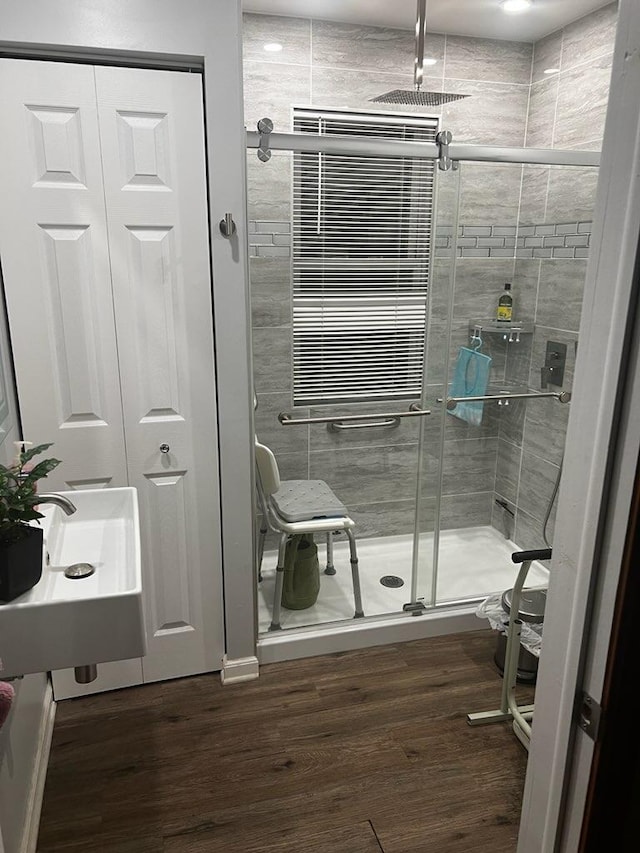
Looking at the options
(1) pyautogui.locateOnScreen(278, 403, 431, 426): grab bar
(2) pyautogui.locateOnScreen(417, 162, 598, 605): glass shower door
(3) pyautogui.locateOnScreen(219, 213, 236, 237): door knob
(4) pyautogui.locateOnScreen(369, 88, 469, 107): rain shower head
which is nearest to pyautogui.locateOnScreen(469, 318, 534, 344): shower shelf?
(2) pyautogui.locateOnScreen(417, 162, 598, 605): glass shower door

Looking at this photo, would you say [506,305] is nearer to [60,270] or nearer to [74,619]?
[60,270]

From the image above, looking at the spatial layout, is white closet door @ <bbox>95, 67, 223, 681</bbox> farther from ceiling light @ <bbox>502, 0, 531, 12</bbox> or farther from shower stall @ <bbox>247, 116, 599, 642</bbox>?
ceiling light @ <bbox>502, 0, 531, 12</bbox>

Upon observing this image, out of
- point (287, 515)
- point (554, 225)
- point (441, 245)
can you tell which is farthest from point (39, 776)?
point (554, 225)

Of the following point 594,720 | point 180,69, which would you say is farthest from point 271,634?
point 180,69

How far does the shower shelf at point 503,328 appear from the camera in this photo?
9.77ft

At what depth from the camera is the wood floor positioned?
185cm

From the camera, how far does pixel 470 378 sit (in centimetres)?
296

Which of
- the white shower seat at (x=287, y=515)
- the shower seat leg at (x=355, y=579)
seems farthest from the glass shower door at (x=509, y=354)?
the white shower seat at (x=287, y=515)

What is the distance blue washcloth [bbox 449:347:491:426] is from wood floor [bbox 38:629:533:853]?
1135 millimetres

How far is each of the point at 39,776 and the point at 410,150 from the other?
8.39 ft

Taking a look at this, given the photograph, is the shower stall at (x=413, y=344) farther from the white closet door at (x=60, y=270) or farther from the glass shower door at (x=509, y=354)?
the white closet door at (x=60, y=270)

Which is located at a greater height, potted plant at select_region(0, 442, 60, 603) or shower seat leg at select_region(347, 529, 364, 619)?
potted plant at select_region(0, 442, 60, 603)

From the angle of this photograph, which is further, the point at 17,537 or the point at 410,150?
the point at 410,150

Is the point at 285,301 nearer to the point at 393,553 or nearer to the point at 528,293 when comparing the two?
the point at 528,293
